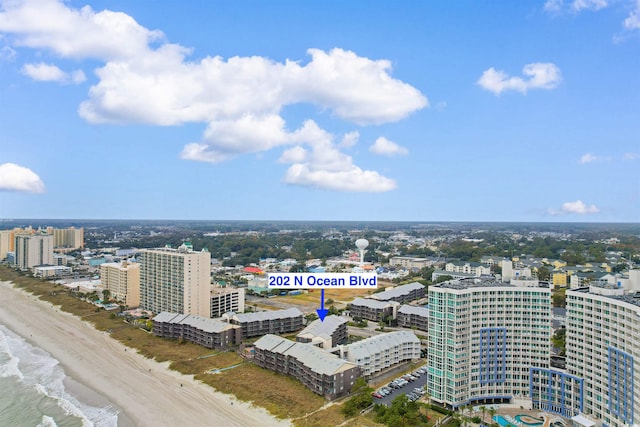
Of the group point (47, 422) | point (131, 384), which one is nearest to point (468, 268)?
point (131, 384)

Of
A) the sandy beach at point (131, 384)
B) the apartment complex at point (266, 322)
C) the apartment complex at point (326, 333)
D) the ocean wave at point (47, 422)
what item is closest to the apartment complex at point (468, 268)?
the apartment complex at point (266, 322)

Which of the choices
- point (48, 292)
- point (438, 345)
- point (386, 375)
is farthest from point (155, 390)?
point (48, 292)

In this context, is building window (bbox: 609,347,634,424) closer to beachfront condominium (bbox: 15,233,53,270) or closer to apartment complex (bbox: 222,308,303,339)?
apartment complex (bbox: 222,308,303,339)

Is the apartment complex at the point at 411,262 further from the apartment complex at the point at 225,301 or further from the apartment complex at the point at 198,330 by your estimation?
the apartment complex at the point at 198,330

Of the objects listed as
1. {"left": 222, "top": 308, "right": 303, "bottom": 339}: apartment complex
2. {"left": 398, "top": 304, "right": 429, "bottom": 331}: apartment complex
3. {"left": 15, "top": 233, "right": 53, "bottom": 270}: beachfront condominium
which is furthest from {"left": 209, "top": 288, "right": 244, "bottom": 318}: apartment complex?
{"left": 15, "top": 233, "right": 53, "bottom": 270}: beachfront condominium

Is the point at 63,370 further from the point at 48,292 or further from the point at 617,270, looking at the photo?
the point at 617,270
